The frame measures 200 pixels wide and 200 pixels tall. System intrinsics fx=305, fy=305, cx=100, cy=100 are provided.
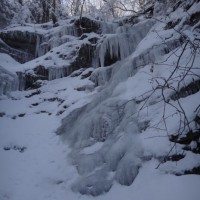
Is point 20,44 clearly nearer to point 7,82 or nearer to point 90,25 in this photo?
point 90,25

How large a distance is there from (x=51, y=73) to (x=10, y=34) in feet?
10.6

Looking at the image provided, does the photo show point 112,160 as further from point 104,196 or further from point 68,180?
point 68,180

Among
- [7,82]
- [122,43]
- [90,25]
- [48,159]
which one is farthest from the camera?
[90,25]

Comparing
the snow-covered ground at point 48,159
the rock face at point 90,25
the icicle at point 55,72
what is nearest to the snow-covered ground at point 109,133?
the snow-covered ground at point 48,159

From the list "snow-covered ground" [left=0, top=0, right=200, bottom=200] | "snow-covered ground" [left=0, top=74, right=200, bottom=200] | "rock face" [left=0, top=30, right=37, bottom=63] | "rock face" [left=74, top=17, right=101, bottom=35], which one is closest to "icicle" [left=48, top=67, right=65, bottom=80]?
"snow-covered ground" [left=0, top=74, right=200, bottom=200]

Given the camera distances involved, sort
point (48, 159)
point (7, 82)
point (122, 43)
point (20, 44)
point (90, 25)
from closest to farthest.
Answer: point (48, 159) < point (122, 43) < point (7, 82) < point (90, 25) < point (20, 44)

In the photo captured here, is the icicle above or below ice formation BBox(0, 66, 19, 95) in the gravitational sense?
above

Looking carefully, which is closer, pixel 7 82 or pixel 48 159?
pixel 48 159

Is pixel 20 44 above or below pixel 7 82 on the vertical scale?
above

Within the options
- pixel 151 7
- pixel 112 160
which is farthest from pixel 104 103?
pixel 151 7

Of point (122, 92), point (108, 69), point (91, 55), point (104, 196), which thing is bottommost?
point (104, 196)

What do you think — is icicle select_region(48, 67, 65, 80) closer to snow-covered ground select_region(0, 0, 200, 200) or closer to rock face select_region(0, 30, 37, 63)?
snow-covered ground select_region(0, 0, 200, 200)

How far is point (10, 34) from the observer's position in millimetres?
13312

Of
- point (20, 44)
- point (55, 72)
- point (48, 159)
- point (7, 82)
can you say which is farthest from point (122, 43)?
point (20, 44)
